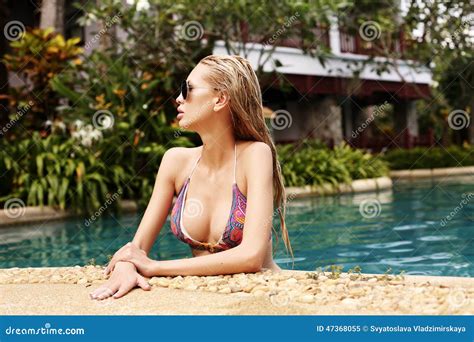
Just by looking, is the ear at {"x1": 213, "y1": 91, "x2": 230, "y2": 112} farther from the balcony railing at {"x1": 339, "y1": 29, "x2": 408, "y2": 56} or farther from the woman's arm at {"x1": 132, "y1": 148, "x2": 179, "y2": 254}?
the balcony railing at {"x1": 339, "y1": 29, "x2": 408, "y2": 56}

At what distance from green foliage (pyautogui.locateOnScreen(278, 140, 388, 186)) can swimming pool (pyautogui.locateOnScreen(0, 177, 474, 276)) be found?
287 cm

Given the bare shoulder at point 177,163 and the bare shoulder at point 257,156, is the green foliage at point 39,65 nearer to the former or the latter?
the bare shoulder at point 177,163

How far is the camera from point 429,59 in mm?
18172

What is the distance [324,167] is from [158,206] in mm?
10255

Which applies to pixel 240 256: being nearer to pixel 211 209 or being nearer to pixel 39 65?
→ pixel 211 209

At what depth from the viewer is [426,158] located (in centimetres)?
1861

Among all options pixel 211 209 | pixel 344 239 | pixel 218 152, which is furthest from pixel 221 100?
pixel 344 239

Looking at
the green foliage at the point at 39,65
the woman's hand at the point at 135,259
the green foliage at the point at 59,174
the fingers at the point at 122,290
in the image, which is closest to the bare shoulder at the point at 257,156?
the woman's hand at the point at 135,259

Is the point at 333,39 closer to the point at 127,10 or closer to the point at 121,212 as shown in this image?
the point at 127,10

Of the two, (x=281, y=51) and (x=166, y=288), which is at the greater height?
(x=281, y=51)

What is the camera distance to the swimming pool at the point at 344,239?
544cm

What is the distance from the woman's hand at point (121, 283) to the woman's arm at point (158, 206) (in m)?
0.41
